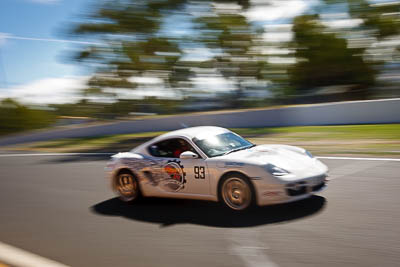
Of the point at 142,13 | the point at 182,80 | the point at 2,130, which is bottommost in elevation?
the point at 2,130

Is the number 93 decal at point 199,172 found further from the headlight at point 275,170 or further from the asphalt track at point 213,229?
the headlight at point 275,170

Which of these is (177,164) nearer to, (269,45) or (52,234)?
(52,234)

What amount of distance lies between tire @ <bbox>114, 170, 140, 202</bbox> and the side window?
0.62 m

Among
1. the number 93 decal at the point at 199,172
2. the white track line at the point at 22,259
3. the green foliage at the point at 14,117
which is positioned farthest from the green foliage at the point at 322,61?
the green foliage at the point at 14,117

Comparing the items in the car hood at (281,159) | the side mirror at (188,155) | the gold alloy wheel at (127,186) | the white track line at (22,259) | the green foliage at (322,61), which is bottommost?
the white track line at (22,259)

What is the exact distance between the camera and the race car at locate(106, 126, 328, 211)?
585cm

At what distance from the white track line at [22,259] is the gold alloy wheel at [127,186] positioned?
88.5 inches

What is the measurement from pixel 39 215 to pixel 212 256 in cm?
379

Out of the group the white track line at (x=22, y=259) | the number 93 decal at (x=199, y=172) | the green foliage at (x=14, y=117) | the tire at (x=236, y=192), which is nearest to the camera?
the white track line at (x=22, y=259)

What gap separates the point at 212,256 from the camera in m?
4.61

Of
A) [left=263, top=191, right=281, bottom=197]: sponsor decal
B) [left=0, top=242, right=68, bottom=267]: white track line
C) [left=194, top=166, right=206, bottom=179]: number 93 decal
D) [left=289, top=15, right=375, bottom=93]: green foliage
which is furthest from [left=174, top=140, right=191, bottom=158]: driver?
[left=289, top=15, right=375, bottom=93]: green foliage

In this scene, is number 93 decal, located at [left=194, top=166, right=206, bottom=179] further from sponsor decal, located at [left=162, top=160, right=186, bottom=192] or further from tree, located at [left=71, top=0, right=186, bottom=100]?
tree, located at [left=71, top=0, right=186, bottom=100]

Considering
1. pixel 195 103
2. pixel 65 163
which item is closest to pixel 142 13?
pixel 195 103

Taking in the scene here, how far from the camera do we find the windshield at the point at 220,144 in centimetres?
659
